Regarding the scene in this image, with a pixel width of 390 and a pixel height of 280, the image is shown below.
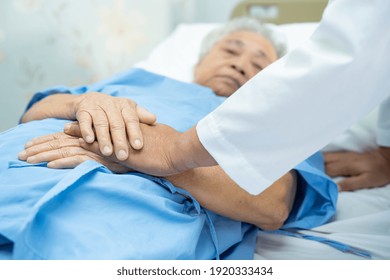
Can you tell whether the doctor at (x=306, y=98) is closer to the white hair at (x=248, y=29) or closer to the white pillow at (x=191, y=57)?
the white pillow at (x=191, y=57)

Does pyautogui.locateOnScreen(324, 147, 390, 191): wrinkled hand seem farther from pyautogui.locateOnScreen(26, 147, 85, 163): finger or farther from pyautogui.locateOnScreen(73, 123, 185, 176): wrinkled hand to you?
pyautogui.locateOnScreen(26, 147, 85, 163): finger

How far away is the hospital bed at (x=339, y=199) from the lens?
993 mm

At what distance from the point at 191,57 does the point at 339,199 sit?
0.90m

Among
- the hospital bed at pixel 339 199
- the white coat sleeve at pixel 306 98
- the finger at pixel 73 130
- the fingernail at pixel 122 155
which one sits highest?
the white coat sleeve at pixel 306 98

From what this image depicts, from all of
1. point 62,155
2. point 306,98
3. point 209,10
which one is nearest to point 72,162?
point 62,155

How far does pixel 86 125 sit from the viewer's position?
86cm

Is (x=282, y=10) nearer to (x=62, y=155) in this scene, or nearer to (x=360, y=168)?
(x=360, y=168)

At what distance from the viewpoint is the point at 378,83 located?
2.17ft

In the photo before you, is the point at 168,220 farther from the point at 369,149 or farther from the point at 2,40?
the point at 2,40

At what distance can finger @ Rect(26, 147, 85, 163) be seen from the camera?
0.85 m

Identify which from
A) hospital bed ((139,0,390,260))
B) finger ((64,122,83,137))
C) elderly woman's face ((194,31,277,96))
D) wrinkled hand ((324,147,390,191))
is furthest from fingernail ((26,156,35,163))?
wrinkled hand ((324,147,390,191))

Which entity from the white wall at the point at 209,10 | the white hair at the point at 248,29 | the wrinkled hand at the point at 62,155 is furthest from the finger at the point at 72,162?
the white wall at the point at 209,10

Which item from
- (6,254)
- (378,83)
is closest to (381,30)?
(378,83)

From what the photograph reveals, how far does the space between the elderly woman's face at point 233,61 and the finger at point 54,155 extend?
2.22 ft
